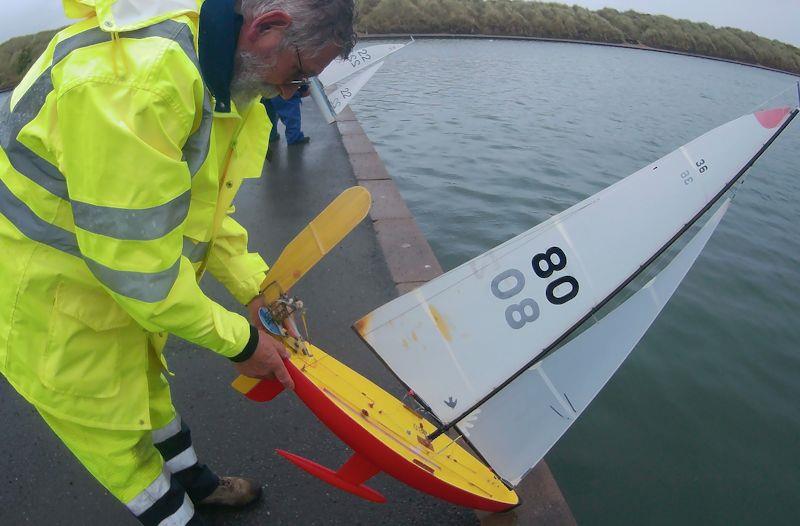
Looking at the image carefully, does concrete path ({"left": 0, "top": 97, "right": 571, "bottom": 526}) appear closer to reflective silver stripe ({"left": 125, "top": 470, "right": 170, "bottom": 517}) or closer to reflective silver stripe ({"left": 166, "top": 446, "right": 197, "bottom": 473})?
reflective silver stripe ({"left": 166, "top": 446, "right": 197, "bottom": 473})

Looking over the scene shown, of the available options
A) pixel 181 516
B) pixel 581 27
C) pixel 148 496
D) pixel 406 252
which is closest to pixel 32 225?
pixel 148 496

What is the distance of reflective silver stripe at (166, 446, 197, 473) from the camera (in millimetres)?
2168

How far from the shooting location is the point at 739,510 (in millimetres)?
3215

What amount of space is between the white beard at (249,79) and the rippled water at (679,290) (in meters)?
3.01

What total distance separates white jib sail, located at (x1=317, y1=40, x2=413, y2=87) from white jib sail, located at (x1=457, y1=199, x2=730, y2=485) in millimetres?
5809

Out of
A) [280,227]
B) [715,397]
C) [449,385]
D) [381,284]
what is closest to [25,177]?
[449,385]

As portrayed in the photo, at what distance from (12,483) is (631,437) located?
380 cm

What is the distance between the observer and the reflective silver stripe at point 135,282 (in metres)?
1.24

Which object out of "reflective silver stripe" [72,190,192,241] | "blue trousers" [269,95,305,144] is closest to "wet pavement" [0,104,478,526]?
"reflective silver stripe" [72,190,192,241]

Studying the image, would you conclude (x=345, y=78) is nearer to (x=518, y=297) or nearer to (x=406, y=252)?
(x=406, y=252)

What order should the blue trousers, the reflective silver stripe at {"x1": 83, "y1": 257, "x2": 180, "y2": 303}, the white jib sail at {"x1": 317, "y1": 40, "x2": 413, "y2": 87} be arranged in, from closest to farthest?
the reflective silver stripe at {"x1": 83, "y1": 257, "x2": 180, "y2": 303} → the blue trousers → the white jib sail at {"x1": 317, "y1": 40, "x2": 413, "y2": 87}

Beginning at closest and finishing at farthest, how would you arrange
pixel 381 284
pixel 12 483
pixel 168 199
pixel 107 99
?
pixel 107 99 < pixel 168 199 < pixel 12 483 < pixel 381 284

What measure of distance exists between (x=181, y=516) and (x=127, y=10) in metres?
1.73

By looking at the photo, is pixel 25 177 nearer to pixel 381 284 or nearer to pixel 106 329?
pixel 106 329
